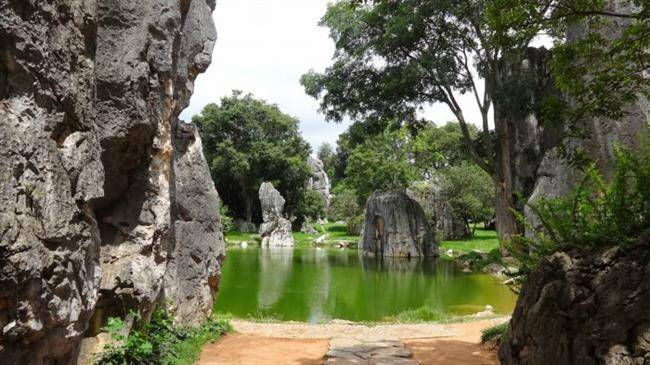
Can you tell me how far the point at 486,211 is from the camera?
116 ft

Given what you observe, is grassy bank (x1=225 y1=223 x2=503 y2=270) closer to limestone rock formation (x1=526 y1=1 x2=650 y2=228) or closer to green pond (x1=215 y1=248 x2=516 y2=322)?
green pond (x1=215 y1=248 x2=516 y2=322)

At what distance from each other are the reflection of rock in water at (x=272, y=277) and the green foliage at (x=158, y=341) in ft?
18.5

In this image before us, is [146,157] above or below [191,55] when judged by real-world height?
below

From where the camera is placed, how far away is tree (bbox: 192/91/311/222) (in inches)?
1571

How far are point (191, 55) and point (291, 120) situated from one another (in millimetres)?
34736

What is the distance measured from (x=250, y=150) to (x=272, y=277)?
74.2ft

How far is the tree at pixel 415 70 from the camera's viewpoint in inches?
689

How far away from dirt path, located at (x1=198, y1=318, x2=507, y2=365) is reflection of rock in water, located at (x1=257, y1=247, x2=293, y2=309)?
444 centimetres

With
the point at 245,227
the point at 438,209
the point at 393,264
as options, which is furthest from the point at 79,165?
the point at 245,227

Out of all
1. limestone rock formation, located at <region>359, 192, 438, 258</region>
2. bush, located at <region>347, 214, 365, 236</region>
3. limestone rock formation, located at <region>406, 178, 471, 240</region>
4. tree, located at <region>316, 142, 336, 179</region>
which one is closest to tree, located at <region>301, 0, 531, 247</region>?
limestone rock formation, located at <region>359, 192, 438, 258</region>

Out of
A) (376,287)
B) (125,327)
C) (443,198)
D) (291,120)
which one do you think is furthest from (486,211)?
(125,327)

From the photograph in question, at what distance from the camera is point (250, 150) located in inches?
1581

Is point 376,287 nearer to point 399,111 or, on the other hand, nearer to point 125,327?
point 399,111

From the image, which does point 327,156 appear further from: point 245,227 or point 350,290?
point 350,290
